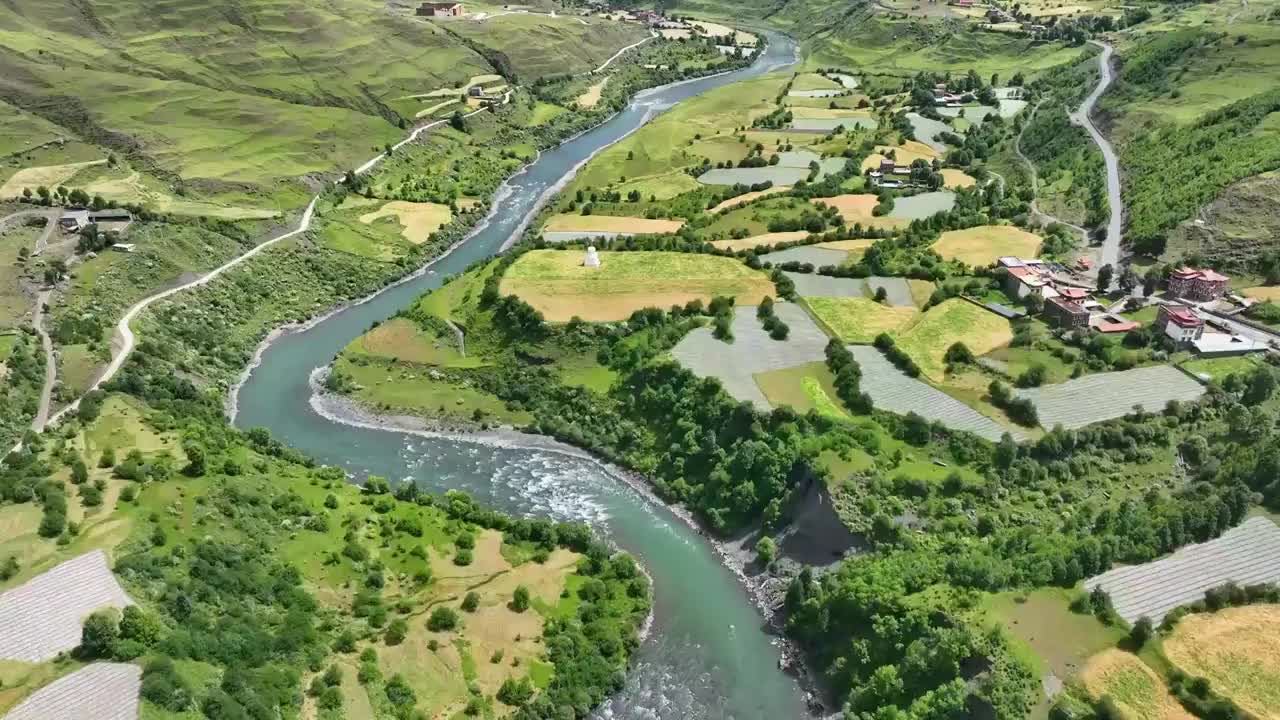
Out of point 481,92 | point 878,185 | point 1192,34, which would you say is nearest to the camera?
point 878,185

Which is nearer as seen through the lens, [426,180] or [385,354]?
[385,354]

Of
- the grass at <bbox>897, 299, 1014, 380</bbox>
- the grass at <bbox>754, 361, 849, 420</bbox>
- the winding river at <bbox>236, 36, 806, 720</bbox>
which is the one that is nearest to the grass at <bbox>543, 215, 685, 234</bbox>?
the winding river at <bbox>236, 36, 806, 720</bbox>

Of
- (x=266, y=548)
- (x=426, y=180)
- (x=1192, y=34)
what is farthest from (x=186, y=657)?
(x=1192, y=34)

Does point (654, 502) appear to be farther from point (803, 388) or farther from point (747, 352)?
point (747, 352)

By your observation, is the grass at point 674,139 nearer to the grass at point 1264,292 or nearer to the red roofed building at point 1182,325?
the grass at point 1264,292

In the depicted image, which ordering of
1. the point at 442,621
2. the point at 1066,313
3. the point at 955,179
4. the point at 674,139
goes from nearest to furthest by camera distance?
the point at 442,621 < the point at 1066,313 < the point at 955,179 < the point at 674,139

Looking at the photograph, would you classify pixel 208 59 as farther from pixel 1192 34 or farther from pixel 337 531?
pixel 1192 34

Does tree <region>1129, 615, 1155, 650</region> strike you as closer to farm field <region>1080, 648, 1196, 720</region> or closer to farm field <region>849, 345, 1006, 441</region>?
farm field <region>1080, 648, 1196, 720</region>

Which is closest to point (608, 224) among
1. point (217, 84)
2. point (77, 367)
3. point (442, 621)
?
point (77, 367)
